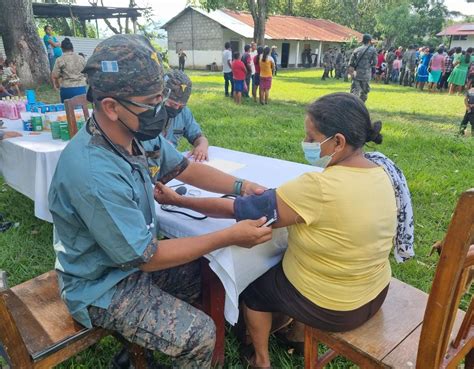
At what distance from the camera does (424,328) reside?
1.19 m

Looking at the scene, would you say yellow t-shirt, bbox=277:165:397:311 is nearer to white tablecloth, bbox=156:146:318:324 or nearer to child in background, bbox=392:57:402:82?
white tablecloth, bbox=156:146:318:324

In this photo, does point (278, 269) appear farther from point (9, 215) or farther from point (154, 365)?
point (9, 215)

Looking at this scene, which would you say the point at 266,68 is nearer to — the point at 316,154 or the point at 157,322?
the point at 316,154

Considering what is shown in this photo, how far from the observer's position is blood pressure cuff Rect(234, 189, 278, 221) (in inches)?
57.0

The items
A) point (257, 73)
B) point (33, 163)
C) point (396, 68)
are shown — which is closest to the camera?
point (33, 163)

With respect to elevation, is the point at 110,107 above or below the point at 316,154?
above

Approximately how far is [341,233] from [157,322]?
2.49 feet

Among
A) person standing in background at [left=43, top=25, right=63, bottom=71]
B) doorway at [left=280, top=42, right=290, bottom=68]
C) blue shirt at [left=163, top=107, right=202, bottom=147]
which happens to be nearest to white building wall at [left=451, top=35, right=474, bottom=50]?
doorway at [left=280, top=42, right=290, bottom=68]

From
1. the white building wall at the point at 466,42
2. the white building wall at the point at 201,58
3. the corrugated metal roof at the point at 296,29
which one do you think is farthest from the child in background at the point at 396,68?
the white building wall at the point at 466,42

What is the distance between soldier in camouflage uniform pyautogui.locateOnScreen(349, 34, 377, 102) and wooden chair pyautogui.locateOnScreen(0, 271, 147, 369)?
824 centimetres

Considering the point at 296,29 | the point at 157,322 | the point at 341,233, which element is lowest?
the point at 157,322

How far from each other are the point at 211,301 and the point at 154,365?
1.55 feet

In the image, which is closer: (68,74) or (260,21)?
(68,74)

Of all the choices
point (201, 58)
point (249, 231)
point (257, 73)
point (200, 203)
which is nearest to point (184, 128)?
point (200, 203)
